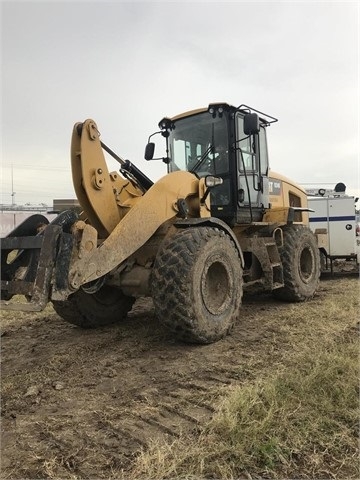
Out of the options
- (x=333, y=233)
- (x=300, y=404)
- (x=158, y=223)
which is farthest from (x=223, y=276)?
(x=333, y=233)

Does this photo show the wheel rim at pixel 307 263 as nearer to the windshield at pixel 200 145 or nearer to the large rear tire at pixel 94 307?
the windshield at pixel 200 145

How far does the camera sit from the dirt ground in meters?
2.64

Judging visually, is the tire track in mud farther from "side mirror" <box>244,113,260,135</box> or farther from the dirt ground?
"side mirror" <box>244,113,260,135</box>

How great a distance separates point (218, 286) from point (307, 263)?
3178 mm

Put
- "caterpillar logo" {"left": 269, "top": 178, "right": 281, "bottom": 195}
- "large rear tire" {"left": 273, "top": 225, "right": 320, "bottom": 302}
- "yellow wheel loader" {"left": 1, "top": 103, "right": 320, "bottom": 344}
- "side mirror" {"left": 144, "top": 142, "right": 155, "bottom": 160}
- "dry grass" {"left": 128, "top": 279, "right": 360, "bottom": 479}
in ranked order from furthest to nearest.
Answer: "caterpillar logo" {"left": 269, "top": 178, "right": 281, "bottom": 195} < "large rear tire" {"left": 273, "top": 225, "right": 320, "bottom": 302} < "side mirror" {"left": 144, "top": 142, "right": 155, "bottom": 160} < "yellow wheel loader" {"left": 1, "top": 103, "right": 320, "bottom": 344} < "dry grass" {"left": 128, "top": 279, "right": 360, "bottom": 479}

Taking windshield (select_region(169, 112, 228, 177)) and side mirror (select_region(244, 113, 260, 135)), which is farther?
windshield (select_region(169, 112, 228, 177))

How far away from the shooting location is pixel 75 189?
4.62 m

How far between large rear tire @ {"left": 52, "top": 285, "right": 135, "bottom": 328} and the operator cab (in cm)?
179

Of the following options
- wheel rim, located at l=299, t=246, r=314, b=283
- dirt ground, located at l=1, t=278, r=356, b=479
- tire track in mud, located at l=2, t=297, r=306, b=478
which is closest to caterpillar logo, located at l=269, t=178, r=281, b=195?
wheel rim, located at l=299, t=246, r=314, b=283

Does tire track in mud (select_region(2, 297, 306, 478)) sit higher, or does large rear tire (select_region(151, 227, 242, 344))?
large rear tire (select_region(151, 227, 242, 344))

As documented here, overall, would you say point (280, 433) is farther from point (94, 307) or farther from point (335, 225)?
point (335, 225)

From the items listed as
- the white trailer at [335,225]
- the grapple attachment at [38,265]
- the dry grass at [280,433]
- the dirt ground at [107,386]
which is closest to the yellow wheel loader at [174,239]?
the grapple attachment at [38,265]

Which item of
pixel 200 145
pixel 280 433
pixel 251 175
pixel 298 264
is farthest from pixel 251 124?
pixel 280 433

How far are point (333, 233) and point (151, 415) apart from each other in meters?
9.29
